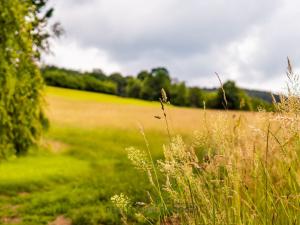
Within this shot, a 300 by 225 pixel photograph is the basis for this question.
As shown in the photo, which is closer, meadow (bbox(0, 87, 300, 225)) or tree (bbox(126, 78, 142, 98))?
meadow (bbox(0, 87, 300, 225))

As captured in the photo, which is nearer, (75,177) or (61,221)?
(61,221)

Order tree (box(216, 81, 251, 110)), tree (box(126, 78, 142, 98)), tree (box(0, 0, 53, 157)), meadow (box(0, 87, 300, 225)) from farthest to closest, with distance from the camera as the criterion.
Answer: tree (box(126, 78, 142, 98)) → tree (box(0, 0, 53, 157)) → tree (box(216, 81, 251, 110)) → meadow (box(0, 87, 300, 225))

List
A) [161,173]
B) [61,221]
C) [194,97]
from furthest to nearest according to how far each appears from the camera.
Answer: [194,97]
[61,221]
[161,173]

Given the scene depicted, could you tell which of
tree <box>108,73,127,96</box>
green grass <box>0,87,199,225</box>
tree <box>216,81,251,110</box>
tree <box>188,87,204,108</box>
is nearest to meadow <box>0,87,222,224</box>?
green grass <box>0,87,199,225</box>

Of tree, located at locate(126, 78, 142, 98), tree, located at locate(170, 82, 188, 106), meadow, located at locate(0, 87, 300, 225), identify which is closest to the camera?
meadow, located at locate(0, 87, 300, 225)

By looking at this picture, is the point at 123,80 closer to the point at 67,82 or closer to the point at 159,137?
the point at 67,82

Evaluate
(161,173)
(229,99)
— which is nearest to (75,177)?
(161,173)

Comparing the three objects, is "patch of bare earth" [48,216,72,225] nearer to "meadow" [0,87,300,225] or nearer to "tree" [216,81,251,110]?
"meadow" [0,87,300,225]

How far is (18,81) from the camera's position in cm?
1470

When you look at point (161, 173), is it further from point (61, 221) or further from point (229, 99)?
point (229, 99)

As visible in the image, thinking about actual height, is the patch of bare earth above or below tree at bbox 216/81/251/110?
below

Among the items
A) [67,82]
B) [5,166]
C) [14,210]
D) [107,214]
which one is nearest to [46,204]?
[14,210]

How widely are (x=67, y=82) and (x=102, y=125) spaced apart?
55382 mm

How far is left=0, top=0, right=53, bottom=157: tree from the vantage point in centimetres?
1423
